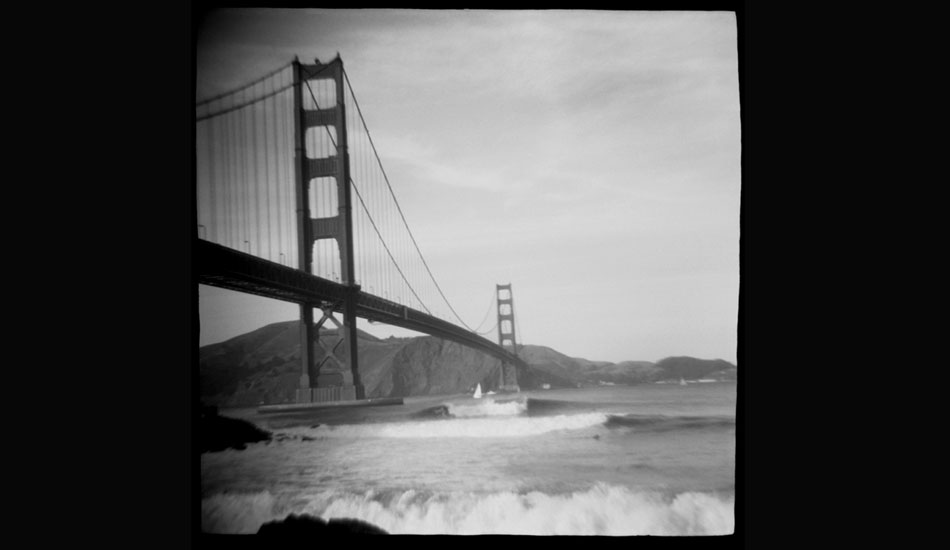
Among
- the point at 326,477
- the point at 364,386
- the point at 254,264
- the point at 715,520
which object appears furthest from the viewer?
the point at 364,386

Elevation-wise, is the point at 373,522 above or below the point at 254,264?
below

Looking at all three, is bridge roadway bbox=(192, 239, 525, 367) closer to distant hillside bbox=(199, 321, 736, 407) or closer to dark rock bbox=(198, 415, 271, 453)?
distant hillside bbox=(199, 321, 736, 407)

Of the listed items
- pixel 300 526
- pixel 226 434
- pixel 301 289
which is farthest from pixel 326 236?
pixel 300 526

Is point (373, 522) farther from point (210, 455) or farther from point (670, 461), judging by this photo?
point (670, 461)

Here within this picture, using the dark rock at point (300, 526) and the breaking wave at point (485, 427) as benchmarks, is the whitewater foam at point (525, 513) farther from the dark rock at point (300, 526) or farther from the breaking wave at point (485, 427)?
the breaking wave at point (485, 427)

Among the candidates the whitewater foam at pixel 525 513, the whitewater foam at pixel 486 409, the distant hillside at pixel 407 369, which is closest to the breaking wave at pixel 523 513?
the whitewater foam at pixel 525 513

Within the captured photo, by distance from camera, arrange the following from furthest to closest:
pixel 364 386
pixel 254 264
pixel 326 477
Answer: pixel 364 386 < pixel 254 264 < pixel 326 477

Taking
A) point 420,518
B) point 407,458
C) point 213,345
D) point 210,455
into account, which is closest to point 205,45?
point 213,345
